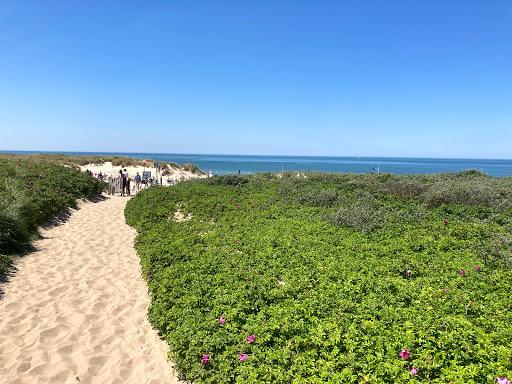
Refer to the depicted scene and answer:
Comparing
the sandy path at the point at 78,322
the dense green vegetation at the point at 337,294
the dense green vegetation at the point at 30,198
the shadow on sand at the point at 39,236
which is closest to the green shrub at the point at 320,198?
the dense green vegetation at the point at 337,294

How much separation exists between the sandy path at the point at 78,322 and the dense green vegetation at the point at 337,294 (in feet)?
1.60

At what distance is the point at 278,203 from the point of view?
1653 centimetres

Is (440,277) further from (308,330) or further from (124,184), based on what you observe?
(124,184)

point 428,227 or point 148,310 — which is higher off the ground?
point 428,227

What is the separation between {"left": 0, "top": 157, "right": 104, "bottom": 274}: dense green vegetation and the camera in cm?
1109

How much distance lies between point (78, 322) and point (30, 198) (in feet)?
32.3

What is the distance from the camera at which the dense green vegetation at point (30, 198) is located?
11086mm

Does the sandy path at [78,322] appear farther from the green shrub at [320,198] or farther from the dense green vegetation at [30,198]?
the green shrub at [320,198]

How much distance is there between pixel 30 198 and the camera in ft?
48.3

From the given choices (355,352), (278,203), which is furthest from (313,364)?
(278,203)

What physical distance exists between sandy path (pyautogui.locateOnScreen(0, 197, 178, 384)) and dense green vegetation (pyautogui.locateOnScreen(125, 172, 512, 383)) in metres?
0.49

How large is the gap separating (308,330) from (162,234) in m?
7.96

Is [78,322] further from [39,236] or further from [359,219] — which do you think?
[359,219]

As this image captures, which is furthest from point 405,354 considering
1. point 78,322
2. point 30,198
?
point 30,198
